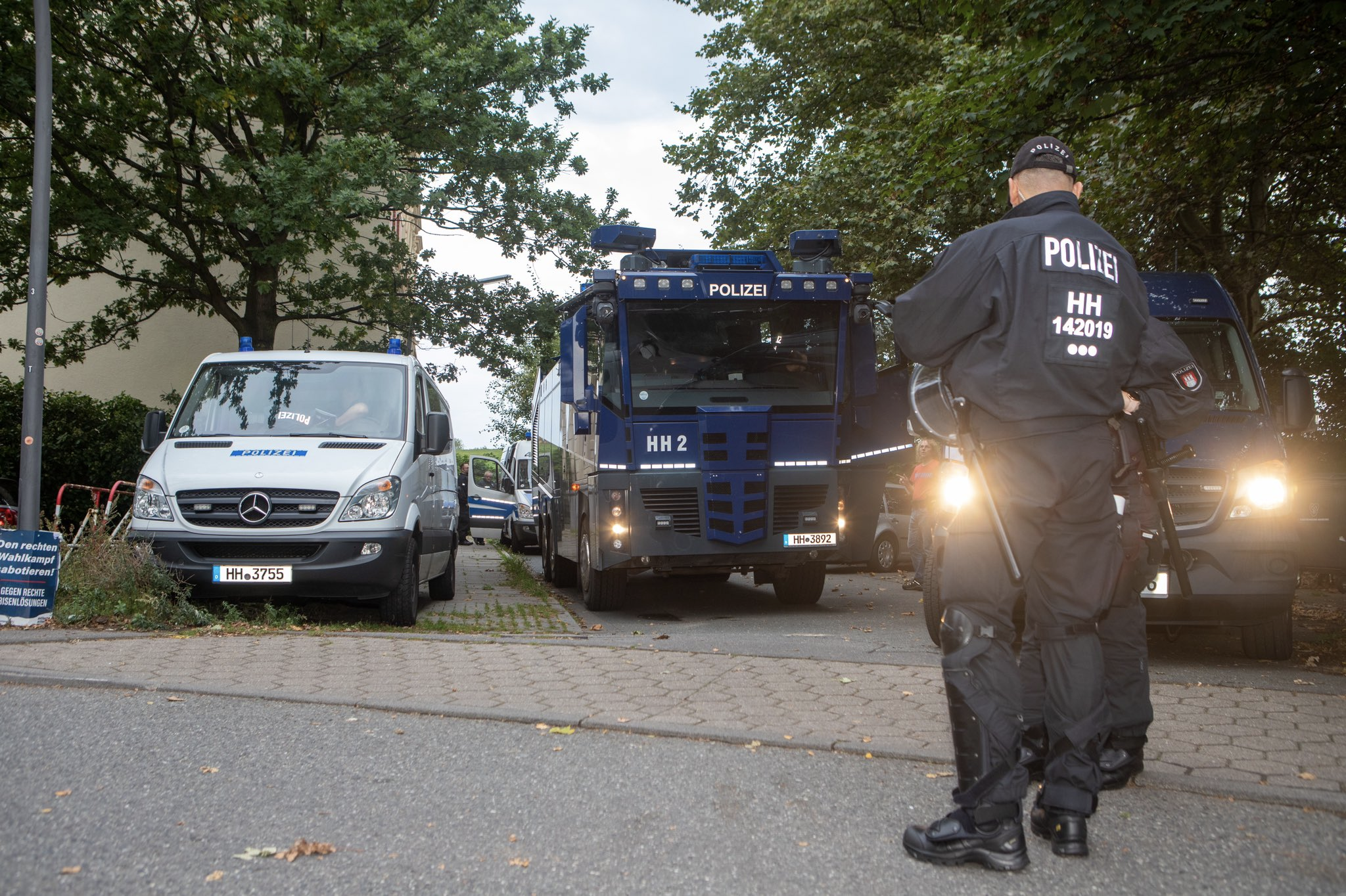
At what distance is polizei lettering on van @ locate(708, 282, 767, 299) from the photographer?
10523 millimetres

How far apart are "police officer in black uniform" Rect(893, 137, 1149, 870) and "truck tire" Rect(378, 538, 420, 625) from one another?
240 inches

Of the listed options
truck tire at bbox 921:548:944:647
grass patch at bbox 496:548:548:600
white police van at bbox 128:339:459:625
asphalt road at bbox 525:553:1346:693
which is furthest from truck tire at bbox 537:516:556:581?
truck tire at bbox 921:548:944:647

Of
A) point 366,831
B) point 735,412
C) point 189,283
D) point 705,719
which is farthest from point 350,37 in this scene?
point 366,831

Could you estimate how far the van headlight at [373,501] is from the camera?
868cm

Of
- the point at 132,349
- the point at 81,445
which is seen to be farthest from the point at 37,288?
the point at 132,349

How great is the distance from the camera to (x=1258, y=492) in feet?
22.6

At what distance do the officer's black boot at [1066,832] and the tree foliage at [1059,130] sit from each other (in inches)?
248

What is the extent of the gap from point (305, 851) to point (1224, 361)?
6944 mm

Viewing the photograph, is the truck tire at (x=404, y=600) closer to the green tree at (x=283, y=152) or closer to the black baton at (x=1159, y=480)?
the black baton at (x=1159, y=480)

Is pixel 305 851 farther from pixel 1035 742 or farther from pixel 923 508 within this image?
pixel 923 508

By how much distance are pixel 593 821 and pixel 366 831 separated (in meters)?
0.71

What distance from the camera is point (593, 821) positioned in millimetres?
3828

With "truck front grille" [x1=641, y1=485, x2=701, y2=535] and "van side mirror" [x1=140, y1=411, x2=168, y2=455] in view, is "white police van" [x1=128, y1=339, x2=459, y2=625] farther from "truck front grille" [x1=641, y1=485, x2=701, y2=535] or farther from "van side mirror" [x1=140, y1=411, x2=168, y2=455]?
"truck front grille" [x1=641, y1=485, x2=701, y2=535]

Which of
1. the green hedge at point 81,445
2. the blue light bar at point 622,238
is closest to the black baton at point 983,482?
the blue light bar at point 622,238
